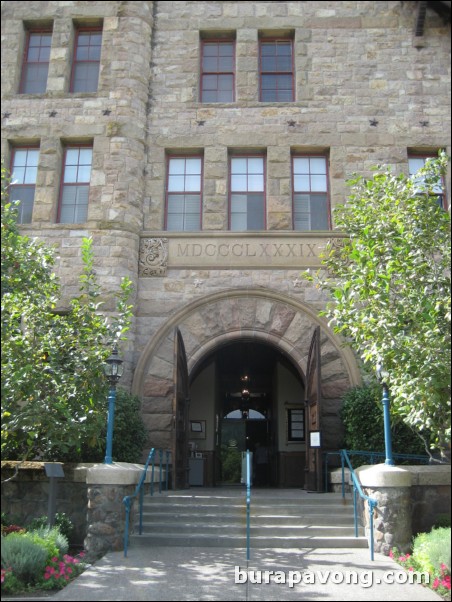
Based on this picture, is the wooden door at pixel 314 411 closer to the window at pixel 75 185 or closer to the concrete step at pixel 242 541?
the concrete step at pixel 242 541

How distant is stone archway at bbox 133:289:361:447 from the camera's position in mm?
12516

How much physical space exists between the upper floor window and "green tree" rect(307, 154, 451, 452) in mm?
6375

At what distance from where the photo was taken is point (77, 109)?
14250 mm

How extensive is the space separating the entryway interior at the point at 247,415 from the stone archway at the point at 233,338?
19.0 inches

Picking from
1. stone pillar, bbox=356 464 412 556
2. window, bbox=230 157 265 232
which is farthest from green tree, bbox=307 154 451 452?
window, bbox=230 157 265 232

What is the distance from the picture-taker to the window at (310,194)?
1373 cm

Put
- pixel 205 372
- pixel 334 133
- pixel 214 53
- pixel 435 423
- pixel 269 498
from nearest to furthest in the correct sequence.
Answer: pixel 435 423, pixel 269 498, pixel 334 133, pixel 214 53, pixel 205 372

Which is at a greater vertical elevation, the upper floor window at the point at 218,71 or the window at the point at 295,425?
the upper floor window at the point at 218,71

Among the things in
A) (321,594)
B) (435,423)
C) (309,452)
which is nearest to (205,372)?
(309,452)

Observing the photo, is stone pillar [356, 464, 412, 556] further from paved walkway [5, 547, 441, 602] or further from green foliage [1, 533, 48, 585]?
green foliage [1, 533, 48, 585]

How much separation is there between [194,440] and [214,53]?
32.1 feet

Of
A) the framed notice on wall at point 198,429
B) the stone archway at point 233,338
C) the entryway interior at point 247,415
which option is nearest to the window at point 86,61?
the stone archway at point 233,338

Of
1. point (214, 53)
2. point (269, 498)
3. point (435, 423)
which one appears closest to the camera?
point (435, 423)

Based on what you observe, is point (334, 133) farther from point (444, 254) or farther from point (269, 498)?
point (269, 498)
